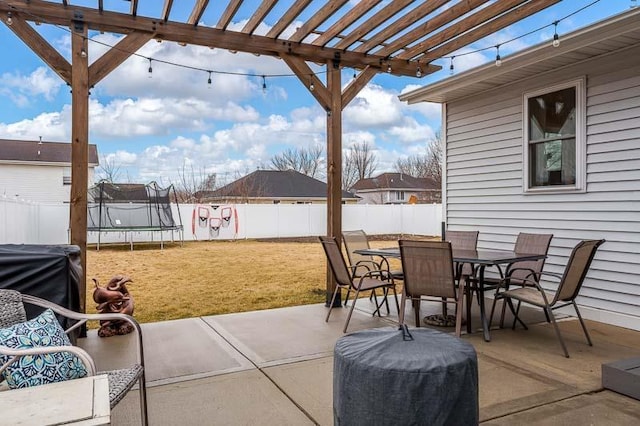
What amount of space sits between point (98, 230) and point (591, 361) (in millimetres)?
12424

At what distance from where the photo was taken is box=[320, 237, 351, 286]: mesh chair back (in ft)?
14.6

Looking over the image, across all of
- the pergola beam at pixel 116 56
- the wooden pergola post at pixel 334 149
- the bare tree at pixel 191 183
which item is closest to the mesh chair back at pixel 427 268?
the wooden pergola post at pixel 334 149

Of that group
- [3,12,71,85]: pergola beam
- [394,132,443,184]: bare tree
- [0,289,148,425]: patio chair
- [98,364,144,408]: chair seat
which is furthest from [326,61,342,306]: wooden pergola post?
[394,132,443,184]: bare tree

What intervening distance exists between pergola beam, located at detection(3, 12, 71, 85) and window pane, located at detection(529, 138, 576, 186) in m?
4.92

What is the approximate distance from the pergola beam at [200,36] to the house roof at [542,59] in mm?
396

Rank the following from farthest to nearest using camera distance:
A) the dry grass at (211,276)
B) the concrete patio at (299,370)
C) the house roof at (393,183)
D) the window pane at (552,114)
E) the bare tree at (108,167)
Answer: the house roof at (393,183)
the bare tree at (108,167)
the dry grass at (211,276)
the window pane at (552,114)
the concrete patio at (299,370)

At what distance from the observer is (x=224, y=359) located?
344 cm

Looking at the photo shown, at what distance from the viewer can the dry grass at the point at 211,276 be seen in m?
5.83

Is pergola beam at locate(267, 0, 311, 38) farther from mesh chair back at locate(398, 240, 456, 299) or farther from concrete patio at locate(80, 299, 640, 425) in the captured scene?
concrete patio at locate(80, 299, 640, 425)

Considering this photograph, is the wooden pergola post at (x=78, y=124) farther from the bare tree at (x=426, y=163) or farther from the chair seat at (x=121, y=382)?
the bare tree at (x=426, y=163)

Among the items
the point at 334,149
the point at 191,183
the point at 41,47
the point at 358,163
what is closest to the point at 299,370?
the point at 334,149

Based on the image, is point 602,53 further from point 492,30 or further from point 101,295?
point 101,295

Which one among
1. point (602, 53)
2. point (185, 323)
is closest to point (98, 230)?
point (185, 323)

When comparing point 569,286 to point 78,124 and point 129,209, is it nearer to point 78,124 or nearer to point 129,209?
point 78,124
